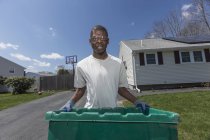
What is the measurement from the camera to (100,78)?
7.82 ft

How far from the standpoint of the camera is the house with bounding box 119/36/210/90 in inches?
739

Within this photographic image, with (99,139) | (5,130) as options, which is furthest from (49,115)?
(5,130)

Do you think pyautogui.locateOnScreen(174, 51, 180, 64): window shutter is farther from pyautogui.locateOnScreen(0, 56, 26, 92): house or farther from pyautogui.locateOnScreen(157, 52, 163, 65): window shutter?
pyautogui.locateOnScreen(0, 56, 26, 92): house

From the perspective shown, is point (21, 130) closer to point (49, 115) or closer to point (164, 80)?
point (49, 115)

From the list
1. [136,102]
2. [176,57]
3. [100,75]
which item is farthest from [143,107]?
[176,57]

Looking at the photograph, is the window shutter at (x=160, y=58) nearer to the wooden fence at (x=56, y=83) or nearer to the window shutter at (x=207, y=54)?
the window shutter at (x=207, y=54)

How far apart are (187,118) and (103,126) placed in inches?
230

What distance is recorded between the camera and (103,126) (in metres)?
1.73

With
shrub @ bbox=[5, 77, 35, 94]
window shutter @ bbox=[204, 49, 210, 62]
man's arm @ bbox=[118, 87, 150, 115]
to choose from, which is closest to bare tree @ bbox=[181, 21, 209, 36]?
window shutter @ bbox=[204, 49, 210, 62]

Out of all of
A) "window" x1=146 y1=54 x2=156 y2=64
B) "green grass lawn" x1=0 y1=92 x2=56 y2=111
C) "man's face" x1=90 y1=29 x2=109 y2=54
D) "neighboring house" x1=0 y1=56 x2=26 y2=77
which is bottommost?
"green grass lawn" x1=0 y1=92 x2=56 y2=111

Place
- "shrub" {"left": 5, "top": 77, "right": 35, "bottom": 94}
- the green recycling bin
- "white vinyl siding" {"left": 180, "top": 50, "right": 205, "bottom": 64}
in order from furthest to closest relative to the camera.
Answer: "shrub" {"left": 5, "top": 77, "right": 35, "bottom": 94} < "white vinyl siding" {"left": 180, "top": 50, "right": 205, "bottom": 64} < the green recycling bin

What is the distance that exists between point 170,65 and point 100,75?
57.7 feet

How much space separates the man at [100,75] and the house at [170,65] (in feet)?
53.4

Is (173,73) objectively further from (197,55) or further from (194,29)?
(194,29)
